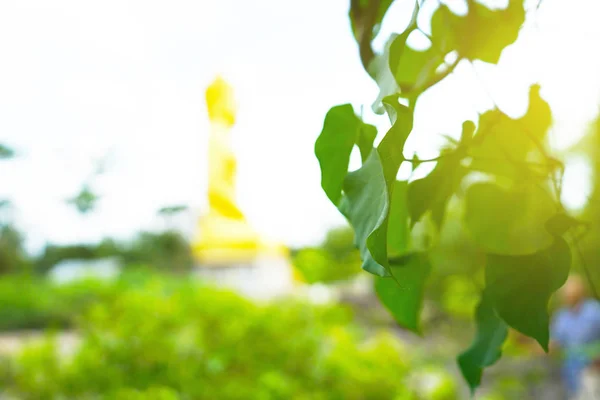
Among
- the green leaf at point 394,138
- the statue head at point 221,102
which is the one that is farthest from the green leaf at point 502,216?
the statue head at point 221,102

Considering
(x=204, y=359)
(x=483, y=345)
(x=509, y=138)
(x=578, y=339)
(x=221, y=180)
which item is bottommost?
(x=578, y=339)

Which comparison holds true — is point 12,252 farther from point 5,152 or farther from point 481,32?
point 481,32

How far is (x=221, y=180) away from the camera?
6.21ft

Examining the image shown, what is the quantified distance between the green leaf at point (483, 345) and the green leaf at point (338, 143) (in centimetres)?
11

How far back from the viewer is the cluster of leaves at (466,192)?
0.25 m

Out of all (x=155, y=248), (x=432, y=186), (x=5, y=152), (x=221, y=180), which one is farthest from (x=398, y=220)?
(x=155, y=248)

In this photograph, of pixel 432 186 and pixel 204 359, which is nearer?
pixel 432 186

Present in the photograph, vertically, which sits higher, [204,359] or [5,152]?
[5,152]

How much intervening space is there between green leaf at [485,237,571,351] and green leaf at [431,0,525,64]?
0.12 metres

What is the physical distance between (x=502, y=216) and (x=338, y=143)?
19 cm

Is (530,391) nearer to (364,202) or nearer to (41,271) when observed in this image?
(41,271)

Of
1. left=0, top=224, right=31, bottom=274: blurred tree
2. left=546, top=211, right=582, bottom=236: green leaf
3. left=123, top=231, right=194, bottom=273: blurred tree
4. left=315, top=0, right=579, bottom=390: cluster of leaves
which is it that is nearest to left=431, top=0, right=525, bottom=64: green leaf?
left=315, top=0, right=579, bottom=390: cluster of leaves

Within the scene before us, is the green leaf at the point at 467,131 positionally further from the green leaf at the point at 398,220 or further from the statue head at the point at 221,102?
the statue head at the point at 221,102

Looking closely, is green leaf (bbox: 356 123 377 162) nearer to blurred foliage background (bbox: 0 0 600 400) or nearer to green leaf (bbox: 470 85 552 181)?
green leaf (bbox: 470 85 552 181)
